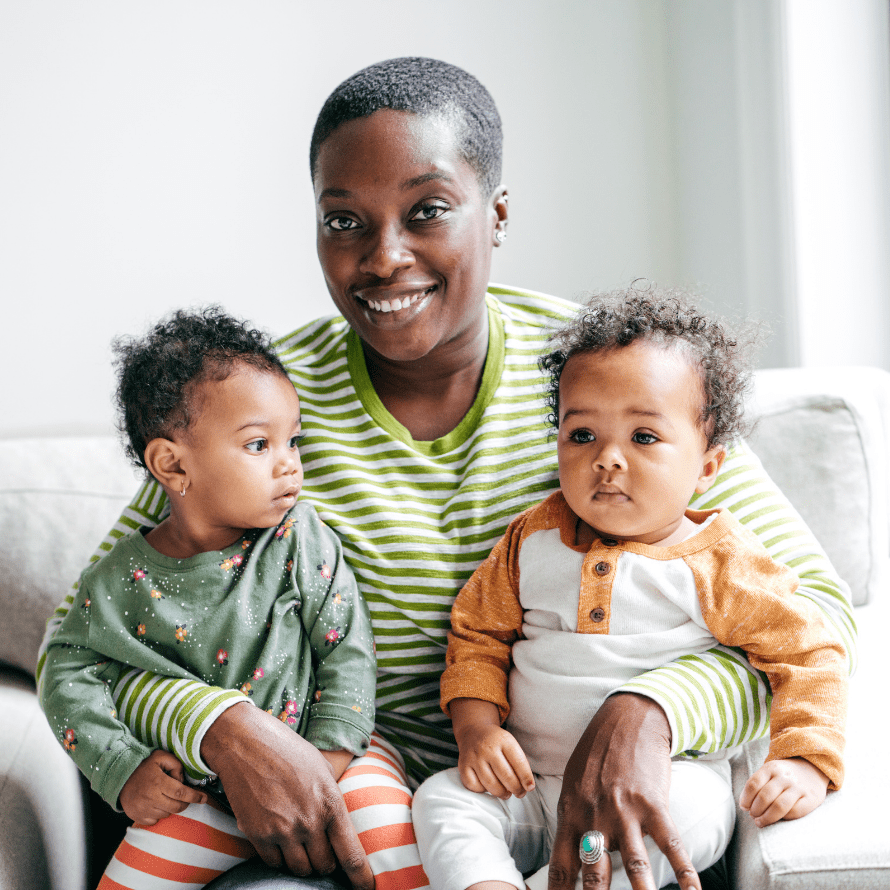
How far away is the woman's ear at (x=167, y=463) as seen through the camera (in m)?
1.22

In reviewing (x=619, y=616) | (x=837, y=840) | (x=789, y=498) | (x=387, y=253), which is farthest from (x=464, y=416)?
(x=837, y=840)

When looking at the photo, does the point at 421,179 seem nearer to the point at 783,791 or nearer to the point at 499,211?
the point at 499,211

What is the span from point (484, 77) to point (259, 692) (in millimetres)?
1616

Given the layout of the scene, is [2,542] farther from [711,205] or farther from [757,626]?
[711,205]

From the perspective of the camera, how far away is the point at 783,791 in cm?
98

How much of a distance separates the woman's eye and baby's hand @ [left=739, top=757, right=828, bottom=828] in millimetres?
863

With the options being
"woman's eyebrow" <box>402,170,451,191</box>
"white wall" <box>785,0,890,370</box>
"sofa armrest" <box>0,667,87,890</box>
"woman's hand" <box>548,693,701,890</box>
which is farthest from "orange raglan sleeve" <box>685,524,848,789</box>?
"white wall" <box>785,0,890,370</box>

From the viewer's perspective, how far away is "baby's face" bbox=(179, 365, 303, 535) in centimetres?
120

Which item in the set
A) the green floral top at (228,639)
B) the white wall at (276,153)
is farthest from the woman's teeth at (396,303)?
the white wall at (276,153)

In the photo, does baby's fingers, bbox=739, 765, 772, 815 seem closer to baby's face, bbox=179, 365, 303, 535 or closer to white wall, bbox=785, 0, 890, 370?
baby's face, bbox=179, 365, 303, 535

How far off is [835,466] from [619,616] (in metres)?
0.65

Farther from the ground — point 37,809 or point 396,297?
point 396,297

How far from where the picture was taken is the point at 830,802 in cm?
99

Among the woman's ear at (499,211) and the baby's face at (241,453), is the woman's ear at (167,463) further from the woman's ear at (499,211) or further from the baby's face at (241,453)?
the woman's ear at (499,211)
